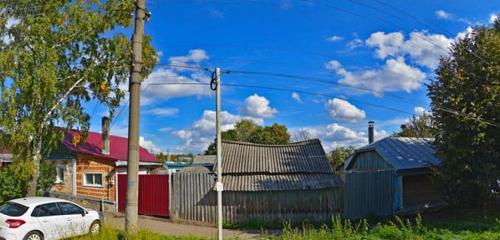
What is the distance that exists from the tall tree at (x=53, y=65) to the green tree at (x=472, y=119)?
1313 cm

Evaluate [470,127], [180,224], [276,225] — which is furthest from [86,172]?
[470,127]

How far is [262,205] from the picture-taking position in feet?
68.3

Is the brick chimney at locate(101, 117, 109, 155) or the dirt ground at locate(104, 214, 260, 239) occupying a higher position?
the brick chimney at locate(101, 117, 109, 155)

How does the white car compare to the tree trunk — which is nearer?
the white car

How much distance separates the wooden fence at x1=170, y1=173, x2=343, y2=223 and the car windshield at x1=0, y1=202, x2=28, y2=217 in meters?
8.48

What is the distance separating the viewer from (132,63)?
36.8 ft

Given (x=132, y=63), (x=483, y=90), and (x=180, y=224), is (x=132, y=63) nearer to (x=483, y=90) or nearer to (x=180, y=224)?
(x=180, y=224)

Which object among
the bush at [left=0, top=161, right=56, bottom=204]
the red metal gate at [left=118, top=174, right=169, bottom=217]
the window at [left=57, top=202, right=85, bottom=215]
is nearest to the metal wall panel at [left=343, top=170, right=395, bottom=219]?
the red metal gate at [left=118, top=174, right=169, bottom=217]

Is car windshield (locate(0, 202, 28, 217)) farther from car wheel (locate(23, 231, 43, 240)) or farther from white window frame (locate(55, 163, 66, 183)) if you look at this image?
white window frame (locate(55, 163, 66, 183))

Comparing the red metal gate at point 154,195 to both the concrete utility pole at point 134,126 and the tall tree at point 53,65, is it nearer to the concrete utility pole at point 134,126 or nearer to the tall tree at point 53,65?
the tall tree at point 53,65

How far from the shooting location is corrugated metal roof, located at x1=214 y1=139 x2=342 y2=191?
21.2 m

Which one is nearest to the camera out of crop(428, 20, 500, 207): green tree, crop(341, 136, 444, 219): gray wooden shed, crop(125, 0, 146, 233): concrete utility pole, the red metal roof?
crop(125, 0, 146, 233): concrete utility pole

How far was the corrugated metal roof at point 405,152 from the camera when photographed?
2198cm

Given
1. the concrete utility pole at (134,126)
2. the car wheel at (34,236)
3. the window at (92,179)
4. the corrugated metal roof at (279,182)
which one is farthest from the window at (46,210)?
the window at (92,179)
